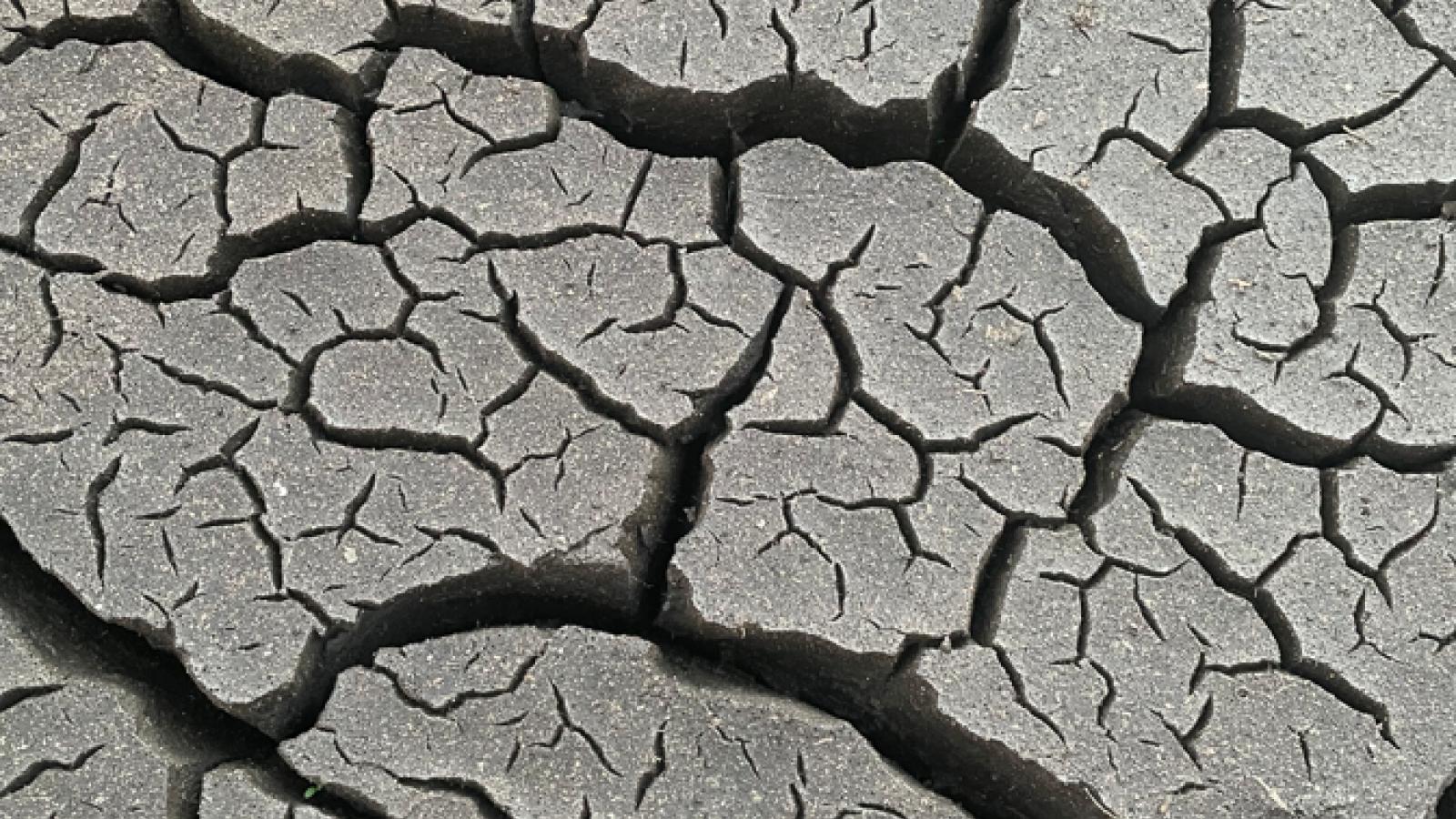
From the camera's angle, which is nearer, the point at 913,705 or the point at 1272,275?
the point at 913,705

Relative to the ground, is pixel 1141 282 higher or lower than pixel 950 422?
higher

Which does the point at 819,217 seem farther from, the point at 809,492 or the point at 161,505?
the point at 161,505

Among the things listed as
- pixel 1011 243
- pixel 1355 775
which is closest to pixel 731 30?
pixel 1011 243

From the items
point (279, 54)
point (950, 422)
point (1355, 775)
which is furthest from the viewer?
point (279, 54)

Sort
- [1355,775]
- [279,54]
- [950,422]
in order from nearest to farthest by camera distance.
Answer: [1355,775] < [950,422] < [279,54]

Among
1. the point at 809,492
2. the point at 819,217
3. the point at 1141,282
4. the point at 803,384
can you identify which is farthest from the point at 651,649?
the point at 1141,282

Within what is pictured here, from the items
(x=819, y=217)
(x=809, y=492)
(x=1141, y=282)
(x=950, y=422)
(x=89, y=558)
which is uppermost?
(x=1141, y=282)
